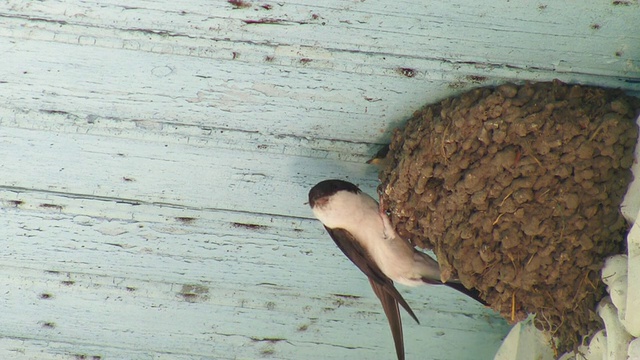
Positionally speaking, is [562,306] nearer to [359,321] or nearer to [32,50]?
[359,321]

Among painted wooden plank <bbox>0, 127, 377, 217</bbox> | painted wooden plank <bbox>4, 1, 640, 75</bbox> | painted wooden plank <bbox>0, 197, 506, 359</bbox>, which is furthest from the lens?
painted wooden plank <bbox>0, 197, 506, 359</bbox>

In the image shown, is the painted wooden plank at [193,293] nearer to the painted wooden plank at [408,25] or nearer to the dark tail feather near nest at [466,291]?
the dark tail feather near nest at [466,291]

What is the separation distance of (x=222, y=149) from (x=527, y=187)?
0.89 m

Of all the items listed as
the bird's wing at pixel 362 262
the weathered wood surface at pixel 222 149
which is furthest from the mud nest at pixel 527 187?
the bird's wing at pixel 362 262

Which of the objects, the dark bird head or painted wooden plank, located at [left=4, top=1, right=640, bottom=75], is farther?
the dark bird head

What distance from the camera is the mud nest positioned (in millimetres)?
2219

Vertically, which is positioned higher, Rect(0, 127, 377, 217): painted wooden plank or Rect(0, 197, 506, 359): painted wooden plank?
Rect(0, 127, 377, 217): painted wooden plank

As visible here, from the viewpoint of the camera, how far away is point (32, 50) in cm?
214

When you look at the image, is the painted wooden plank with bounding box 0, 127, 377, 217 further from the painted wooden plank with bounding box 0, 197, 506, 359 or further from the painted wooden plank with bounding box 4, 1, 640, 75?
the painted wooden plank with bounding box 4, 1, 640, 75

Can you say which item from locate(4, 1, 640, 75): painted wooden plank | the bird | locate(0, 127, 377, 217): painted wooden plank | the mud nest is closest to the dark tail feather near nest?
the bird

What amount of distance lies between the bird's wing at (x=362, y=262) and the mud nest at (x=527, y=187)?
0.29 m

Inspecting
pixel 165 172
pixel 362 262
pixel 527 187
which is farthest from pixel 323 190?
pixel 527 187

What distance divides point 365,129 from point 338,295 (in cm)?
75

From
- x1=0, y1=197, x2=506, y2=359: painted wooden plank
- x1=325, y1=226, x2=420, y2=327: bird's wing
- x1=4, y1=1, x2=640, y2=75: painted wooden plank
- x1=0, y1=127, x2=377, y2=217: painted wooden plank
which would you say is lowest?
x1=0, y1=197, x2=506, y2=359: painted wooden plank
